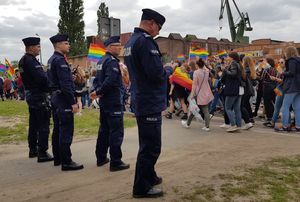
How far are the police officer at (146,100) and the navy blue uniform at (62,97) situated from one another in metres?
1.67

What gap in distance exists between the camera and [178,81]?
11.7m

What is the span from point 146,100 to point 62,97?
2004 millimetres

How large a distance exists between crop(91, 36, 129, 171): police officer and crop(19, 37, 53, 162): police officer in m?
1.22

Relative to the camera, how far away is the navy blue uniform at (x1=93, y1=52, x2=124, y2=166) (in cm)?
550

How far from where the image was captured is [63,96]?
5703 mm

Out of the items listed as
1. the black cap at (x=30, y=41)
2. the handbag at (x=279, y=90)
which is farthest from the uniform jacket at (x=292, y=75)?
the black cap at (x=30, y=41)

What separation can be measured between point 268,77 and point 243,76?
1.66 meters

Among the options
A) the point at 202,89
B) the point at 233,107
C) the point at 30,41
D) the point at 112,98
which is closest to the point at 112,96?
the point at 112,98

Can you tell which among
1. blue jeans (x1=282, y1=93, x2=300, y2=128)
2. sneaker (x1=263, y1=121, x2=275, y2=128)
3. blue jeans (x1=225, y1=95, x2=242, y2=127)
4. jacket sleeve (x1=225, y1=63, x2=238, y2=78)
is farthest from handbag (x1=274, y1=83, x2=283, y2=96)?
jacket sleeve (x1=225, y1=63, x2=238, y2=78)

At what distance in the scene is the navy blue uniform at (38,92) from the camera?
6.32 m

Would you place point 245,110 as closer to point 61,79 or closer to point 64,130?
point 64,130

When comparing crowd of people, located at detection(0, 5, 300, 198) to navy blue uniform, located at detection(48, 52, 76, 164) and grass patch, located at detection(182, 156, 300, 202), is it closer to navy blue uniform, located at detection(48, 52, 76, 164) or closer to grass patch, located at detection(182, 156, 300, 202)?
navy blue uniform, located at detection(48, 52, 76, 164)

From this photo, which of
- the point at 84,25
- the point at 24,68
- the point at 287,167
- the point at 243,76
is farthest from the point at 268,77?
the point at 84,25

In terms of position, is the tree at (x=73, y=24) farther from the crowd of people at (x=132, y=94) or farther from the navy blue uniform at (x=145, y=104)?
the navy blue uniform at (x=145, y=104)
